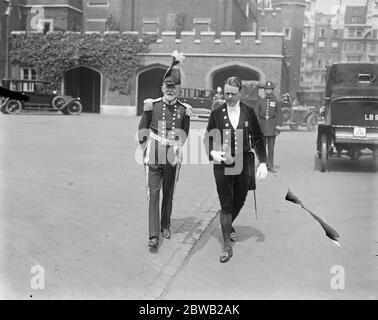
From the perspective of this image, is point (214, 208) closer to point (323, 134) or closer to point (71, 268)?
point (71, 268)

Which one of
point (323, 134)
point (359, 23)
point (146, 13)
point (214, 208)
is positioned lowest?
point (214, 208)

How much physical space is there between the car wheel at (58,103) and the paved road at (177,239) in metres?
14.9

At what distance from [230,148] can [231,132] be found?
0.47ft

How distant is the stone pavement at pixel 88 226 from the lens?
3.46 metres

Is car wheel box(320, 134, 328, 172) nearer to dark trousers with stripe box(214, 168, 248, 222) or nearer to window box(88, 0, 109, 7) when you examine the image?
dark trousers with stripe box(214, 168, 248, 222)

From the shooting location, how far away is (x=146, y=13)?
31.8 metres

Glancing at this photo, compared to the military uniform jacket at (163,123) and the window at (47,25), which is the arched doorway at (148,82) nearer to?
the window at (47,25)

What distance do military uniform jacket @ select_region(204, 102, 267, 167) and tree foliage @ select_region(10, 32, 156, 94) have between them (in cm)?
2414

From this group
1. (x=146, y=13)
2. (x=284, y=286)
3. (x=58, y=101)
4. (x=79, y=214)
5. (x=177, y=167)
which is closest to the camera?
(x=284, y=286)

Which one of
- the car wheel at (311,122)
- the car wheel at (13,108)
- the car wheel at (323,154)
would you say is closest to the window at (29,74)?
the car wheel at (13,108)

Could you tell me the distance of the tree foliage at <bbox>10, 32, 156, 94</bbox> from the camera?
2839cm

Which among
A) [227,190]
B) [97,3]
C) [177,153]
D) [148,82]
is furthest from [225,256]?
[97,3]
